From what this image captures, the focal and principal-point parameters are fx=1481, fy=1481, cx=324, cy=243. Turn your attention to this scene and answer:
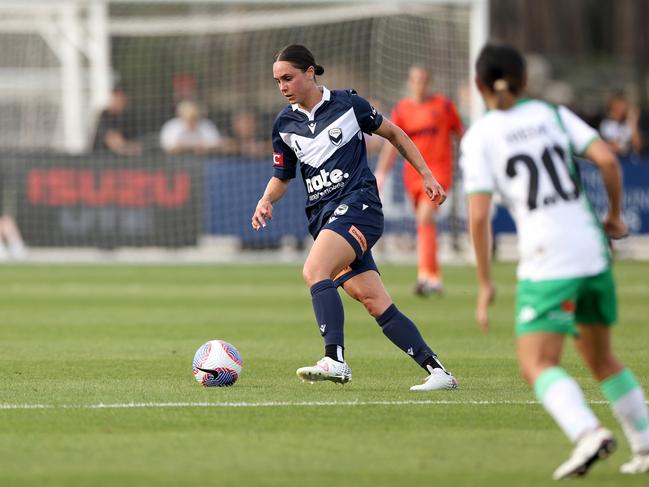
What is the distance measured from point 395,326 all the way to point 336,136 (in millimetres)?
1226

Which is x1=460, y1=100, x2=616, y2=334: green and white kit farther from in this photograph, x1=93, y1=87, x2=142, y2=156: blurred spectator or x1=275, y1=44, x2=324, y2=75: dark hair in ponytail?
x1=93, y1=87, x2=142, y2=156: blurred spectator

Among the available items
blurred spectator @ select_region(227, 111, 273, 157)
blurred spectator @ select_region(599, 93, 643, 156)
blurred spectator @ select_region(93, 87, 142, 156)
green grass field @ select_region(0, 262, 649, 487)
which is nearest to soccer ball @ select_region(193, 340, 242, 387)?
green grass field @ select_region(0, 262, 649, 487)

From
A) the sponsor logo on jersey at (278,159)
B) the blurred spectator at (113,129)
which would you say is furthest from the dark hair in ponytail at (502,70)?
the blurred spectator at (113,129)

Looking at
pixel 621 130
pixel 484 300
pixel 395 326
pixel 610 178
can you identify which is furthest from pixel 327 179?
pixel 621 130

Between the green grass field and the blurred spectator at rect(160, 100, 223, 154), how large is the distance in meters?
8.78

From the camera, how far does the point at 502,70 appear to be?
6.21 meters

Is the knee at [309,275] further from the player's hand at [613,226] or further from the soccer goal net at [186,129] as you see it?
the soccer goal net at [186,129]

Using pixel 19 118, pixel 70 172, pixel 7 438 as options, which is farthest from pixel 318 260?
pixel 19 118

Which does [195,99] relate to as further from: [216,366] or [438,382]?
[438,382]

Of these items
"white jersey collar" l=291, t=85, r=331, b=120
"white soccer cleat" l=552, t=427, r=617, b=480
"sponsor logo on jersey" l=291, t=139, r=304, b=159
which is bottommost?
"white soccer cleat" l=552, t=427, r=617, b=480

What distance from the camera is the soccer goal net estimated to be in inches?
924

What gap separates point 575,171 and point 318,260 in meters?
2.88

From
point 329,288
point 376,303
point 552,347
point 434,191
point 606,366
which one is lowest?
point 376,303

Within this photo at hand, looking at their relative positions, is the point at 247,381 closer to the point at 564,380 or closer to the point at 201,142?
the point at 564,380
